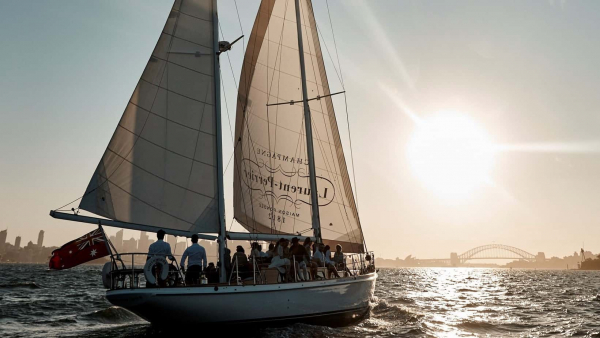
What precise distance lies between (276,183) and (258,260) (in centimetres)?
519

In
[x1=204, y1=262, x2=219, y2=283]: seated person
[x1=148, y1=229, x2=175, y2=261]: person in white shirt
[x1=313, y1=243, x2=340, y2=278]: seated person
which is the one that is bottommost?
[x1=204, y1=262, x2=219, y2=283]: seated person

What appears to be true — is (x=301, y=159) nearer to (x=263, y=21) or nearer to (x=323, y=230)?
(x=323, y=230)

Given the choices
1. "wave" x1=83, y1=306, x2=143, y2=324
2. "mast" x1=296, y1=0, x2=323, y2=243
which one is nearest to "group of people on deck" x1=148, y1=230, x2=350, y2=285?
"mast" x1=296, y1=0, x2=323, y2=243

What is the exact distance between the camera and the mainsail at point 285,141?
60.9ft

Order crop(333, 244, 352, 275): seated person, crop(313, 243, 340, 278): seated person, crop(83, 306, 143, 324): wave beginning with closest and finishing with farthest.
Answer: crop(313, 243, 340, 278): seated person
crop(333, 244, 352, 275): seated person
crop(83, 306, 143, 324): wave

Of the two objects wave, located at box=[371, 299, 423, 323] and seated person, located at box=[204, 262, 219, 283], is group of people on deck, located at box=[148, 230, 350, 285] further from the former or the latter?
wave, located at box=[371, 299, 423, 323]

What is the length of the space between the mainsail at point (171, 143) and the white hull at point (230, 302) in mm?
2431

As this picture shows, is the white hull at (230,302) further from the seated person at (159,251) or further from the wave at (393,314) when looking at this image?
the wave at (393,314)

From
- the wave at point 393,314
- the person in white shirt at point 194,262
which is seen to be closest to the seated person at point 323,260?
the person in white shirt at point 194,262

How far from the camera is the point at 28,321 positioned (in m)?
17.2

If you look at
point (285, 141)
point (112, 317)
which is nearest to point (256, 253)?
point (285, 141)

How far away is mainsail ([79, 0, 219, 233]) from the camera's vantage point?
41.7 feet

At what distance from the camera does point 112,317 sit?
61.4 ft

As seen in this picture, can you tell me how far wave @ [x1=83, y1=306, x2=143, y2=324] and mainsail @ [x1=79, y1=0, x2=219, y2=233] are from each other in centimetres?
723
